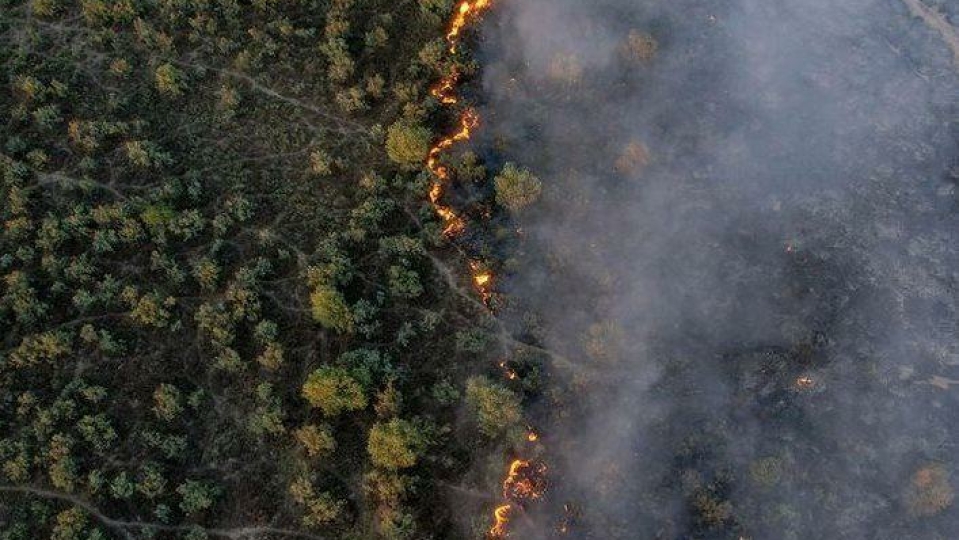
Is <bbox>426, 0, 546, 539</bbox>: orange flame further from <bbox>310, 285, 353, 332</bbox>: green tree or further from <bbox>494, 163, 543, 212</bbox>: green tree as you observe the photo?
<bbox>310, 285, 353, 332</bbox>: green tree

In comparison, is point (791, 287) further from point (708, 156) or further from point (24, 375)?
point (24, 375)

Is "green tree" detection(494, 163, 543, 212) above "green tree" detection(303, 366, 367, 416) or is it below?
above

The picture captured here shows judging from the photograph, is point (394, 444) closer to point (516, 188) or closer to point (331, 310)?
point (331, 310)

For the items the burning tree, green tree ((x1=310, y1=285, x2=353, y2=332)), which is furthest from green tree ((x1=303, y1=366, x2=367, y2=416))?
the burning tree

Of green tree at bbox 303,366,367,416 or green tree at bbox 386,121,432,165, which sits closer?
green tree at bbox 303,366,367,416

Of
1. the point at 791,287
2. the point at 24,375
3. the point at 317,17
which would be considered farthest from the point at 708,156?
the point at 24,375

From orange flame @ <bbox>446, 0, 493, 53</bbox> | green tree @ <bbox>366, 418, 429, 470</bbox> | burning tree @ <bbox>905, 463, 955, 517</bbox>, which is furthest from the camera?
orange flame @ <bbox>446, 0, 493, 53</bbox>

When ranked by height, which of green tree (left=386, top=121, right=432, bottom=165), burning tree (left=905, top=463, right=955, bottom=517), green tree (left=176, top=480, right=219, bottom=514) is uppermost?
burning tree (left=905, top=463, right=955, bottom=517)

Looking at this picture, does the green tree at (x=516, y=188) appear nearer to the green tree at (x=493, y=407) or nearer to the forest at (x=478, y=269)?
the forest at (x=478, y=269)
